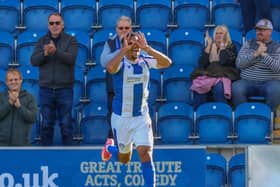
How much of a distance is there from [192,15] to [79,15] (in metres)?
1.56

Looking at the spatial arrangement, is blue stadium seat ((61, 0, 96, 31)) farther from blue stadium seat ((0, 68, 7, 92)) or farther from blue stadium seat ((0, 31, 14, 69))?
blue stadium seat ((0, 68, 7, 92))

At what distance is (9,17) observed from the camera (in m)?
15.4

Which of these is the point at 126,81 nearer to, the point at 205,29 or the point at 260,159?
the point at 260,159

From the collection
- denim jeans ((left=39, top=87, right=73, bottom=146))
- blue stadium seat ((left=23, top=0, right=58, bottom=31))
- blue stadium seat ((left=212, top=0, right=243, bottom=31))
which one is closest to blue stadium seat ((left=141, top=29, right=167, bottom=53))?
blue stadium seat ((left=212, top=0, right=243, bottom=31))

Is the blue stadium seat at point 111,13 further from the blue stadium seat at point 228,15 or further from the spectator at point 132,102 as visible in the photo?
the spectator at point 132,102

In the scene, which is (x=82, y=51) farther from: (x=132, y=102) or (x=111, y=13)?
(x=132, y=102)

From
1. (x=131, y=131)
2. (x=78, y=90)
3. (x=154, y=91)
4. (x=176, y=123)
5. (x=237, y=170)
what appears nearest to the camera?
(x=131, y=131)

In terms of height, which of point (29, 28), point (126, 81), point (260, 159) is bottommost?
point (260, 159)

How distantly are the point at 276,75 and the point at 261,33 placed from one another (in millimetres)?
555

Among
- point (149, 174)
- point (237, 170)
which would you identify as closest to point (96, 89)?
point (237, 170)

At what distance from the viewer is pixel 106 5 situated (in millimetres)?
15352

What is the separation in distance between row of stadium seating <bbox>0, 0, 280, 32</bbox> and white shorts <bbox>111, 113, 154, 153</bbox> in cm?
413

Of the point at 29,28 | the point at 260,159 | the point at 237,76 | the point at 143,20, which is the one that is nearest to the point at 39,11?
the point at 29,28

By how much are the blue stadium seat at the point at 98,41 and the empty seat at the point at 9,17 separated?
1.25m
